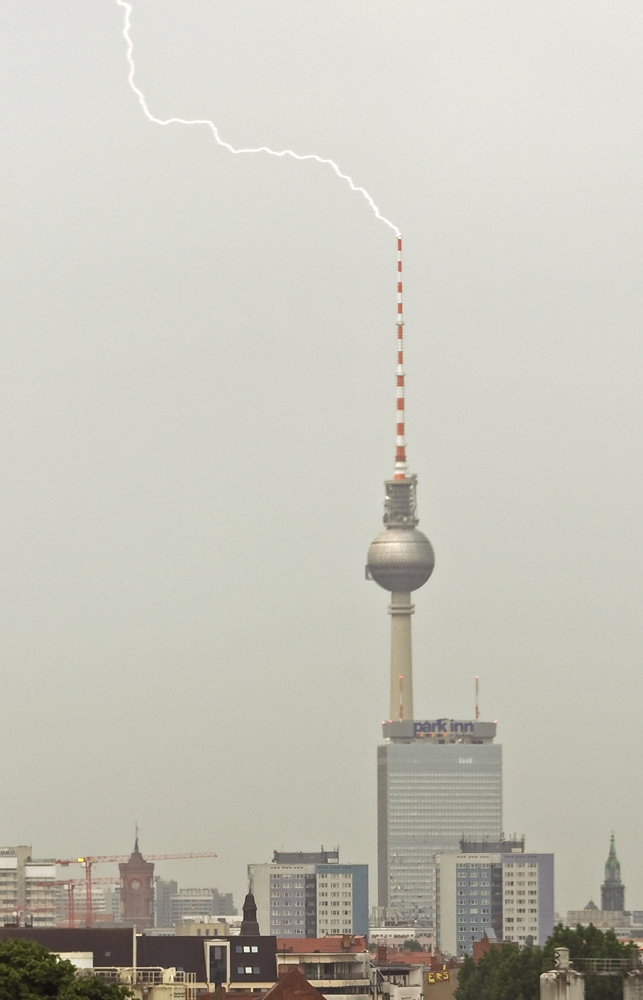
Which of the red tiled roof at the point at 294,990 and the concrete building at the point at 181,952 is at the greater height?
the concrete building at the point at 181,952

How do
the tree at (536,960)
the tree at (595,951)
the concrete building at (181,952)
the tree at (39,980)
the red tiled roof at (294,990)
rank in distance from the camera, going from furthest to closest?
the concrete building at (181,952), the tree at (536,960), the tree at (595,951), the red tiled roof at (294,990), the tree at (39,980)

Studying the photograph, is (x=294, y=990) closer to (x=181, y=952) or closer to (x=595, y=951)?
(x=595, y=951)

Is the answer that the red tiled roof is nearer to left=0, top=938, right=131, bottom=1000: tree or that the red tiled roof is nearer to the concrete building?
the concrete building

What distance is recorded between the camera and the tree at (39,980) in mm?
79375

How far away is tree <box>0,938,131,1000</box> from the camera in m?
79.4

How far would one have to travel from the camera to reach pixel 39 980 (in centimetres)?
8019

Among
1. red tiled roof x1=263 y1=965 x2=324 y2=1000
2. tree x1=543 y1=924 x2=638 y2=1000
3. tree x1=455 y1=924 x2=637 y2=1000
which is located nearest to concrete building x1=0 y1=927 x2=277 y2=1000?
tree x1=455 y1=924 x2=637 y2=1000

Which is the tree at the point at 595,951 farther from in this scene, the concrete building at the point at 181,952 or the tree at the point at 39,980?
the tree at the point at 39,980

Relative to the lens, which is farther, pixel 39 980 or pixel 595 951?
pixel 595 951

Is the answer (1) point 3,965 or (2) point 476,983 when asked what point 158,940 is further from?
(1) point 3,965

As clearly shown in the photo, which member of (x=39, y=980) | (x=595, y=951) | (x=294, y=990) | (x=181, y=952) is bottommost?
(x=294, y=990)

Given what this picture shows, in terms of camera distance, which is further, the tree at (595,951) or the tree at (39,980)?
the tree at (595,951)

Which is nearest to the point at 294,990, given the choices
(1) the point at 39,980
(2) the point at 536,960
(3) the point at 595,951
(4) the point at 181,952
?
(3) the point at 595,951

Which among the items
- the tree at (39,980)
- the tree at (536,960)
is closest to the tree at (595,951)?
the tree at (536,960)
